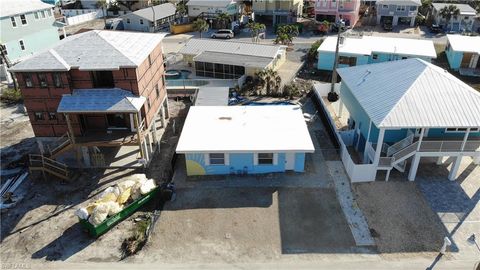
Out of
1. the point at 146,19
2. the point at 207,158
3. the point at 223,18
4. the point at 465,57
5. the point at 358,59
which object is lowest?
the point at 207,158

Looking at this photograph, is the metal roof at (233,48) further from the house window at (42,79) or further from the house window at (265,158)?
the house window at (42,79)

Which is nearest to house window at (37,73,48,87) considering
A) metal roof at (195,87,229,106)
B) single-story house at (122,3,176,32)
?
metal roof at (195,87,229,106)

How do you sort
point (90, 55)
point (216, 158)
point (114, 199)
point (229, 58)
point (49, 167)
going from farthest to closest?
point (229, 58) → point (49, 167) → point (216, 158) → point (90, 55) → point (114, 199)

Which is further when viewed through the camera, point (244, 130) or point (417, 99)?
point (244, 130)

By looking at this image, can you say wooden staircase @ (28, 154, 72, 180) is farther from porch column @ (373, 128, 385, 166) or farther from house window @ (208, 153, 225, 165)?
porch column @ (373, 128, 385, 166)

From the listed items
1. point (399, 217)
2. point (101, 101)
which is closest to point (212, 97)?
point (101, 101)

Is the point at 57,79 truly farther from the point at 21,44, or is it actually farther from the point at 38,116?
the point at 21,44
